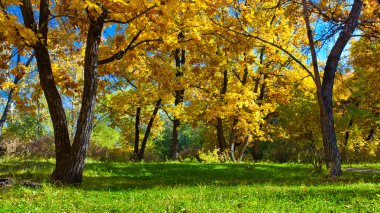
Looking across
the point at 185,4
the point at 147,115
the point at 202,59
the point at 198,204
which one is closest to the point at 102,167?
the point at 202,59

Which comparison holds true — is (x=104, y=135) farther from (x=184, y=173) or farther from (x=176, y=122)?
(x=184, y=173)

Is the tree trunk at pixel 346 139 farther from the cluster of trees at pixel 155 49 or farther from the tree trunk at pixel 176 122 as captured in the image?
the tree trunk at pixel 176 122

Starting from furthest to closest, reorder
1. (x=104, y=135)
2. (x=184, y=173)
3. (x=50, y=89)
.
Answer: (x=104, y=135) < (x=184, y=173) < (x=50, y=89)

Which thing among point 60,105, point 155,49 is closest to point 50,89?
point 60,105

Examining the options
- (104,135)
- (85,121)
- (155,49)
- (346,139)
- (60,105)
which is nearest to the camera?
(85,121)

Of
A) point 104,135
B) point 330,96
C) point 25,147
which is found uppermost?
point 104,135

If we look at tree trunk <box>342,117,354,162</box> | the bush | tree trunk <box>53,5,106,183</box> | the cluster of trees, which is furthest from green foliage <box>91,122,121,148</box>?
tree trunk <box>53,5,106,183</box>

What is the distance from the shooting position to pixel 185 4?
10680mm

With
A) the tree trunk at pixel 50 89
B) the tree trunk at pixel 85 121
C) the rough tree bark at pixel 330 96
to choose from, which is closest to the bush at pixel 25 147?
the tree trunk at pixel 50 89

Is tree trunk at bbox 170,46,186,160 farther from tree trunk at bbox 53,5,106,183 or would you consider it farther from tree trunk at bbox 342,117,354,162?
tree trunk at bbox 342,117,354,162

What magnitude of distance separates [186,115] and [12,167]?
386 inches

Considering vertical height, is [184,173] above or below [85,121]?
below

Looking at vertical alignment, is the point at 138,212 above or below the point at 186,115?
below

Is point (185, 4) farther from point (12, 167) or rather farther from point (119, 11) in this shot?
point (12, 167)
